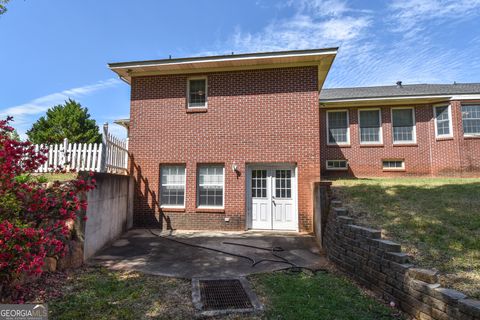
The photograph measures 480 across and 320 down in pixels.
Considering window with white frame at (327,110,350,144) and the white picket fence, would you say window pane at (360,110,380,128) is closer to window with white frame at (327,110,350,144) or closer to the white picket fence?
window with white frame at (327,110,350,144)

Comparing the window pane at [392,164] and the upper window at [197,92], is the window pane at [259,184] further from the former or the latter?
the window pane at [392,164]

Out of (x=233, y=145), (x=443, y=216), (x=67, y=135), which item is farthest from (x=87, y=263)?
(x=67, y=135)

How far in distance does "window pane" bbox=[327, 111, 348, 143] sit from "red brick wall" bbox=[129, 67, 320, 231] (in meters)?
5.95

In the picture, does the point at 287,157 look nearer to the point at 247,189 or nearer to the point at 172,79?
the point at 247,189

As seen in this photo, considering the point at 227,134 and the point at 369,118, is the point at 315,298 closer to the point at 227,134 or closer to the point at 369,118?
the point at 227,134

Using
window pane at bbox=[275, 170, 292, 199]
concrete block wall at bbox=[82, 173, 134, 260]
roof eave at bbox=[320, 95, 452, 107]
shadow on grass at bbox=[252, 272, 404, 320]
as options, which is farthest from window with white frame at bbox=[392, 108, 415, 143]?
concrete block wall at bbox=[82, 173, 134, 260]

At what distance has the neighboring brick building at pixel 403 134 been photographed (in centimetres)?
1373

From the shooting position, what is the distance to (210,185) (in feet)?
32.6

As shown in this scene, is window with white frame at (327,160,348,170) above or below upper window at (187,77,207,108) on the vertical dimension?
below

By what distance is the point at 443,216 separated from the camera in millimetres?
5820

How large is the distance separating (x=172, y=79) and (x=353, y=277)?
29.4 feet

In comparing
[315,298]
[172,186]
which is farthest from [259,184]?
[315,298]

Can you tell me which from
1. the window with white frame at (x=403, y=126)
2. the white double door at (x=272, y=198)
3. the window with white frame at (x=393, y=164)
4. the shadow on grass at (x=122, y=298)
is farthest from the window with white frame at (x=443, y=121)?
the shadow on grass at (x=122, y=298)

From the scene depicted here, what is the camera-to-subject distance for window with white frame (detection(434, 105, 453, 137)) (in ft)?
45.6
